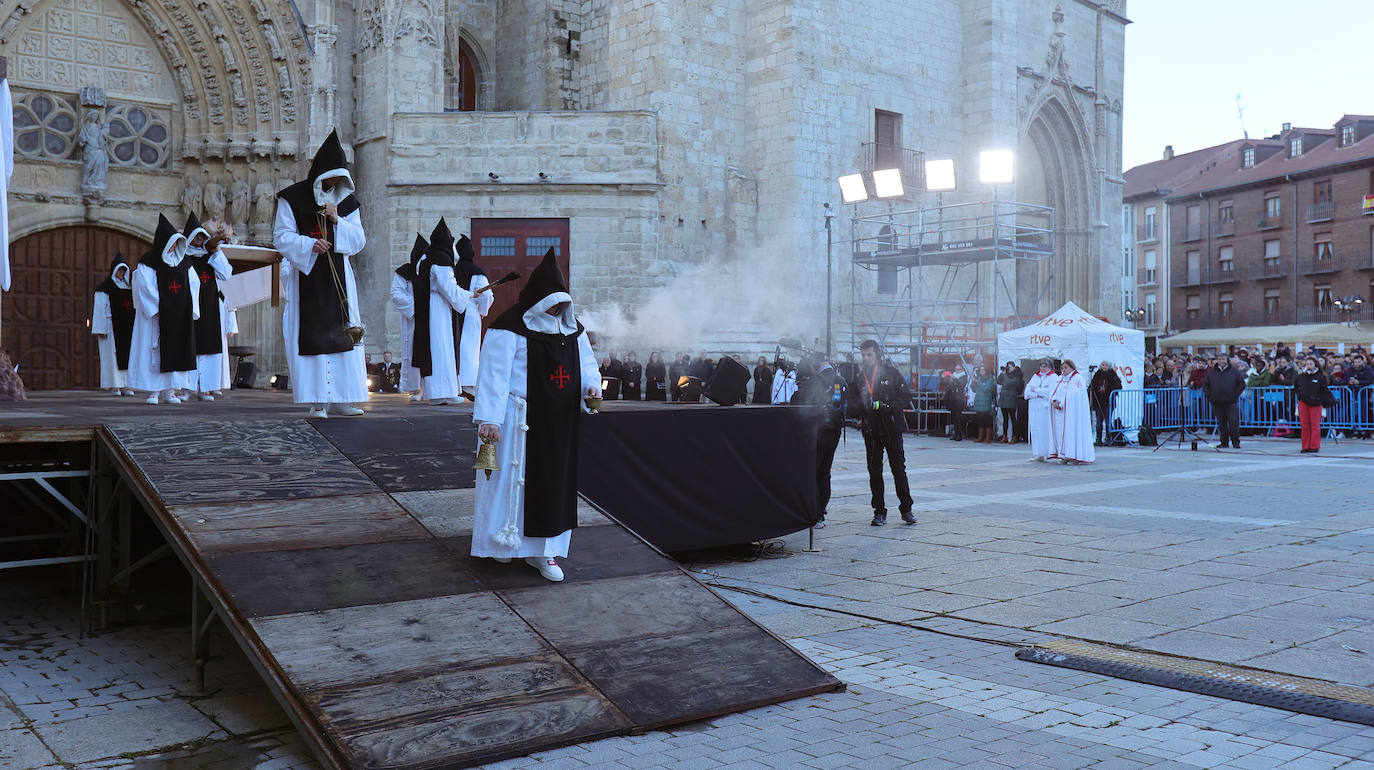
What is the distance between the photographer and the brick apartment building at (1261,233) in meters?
48.9

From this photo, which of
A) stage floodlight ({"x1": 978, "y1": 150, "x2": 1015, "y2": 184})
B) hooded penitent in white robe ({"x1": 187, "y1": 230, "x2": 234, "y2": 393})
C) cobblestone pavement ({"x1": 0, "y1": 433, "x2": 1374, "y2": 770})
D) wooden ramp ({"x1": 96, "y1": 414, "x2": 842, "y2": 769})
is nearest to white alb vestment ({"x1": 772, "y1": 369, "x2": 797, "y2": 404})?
stage floodlight ({"x1": 978, "y1": 150, "x2": 1015, "y2": 184})

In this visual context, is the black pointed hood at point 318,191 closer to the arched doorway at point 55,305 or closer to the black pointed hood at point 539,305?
the black pointed hood at point 539,305

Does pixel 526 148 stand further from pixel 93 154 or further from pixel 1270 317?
pixel 1270 317

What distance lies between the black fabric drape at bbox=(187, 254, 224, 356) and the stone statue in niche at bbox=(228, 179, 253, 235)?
31.3 ft

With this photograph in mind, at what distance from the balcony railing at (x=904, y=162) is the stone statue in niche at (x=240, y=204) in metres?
14.1

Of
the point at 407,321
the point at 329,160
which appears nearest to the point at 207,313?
the point at 407,321

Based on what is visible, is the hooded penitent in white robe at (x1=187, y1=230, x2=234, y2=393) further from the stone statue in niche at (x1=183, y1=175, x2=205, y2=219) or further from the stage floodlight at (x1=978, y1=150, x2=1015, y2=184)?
the stage floodlight at (x1=978, y1=150, x2=1015, y2=184)

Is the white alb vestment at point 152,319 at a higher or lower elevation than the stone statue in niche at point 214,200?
lower

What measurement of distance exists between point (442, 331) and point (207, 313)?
2742 millimetres

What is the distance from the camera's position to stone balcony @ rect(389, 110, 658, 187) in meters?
22.1

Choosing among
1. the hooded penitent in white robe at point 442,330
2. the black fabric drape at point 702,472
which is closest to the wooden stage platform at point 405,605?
the black fabric drape at point 702,472

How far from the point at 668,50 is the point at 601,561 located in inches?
789

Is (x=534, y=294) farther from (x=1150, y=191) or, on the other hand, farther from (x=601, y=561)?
(x=1150, y=191)

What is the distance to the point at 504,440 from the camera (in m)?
6.36
